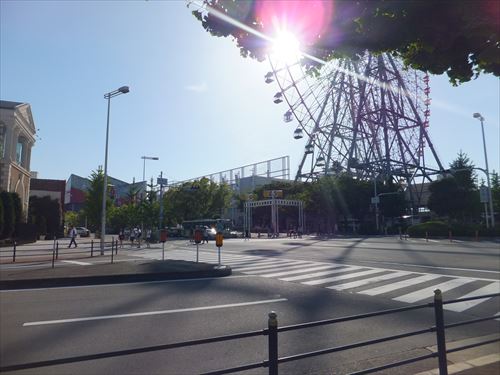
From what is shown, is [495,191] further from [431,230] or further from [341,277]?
[341,277]

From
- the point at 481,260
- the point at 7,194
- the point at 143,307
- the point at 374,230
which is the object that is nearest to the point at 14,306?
the point at 143,307

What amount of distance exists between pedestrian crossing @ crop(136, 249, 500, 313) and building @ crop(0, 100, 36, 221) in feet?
103

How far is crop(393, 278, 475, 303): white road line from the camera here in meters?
10.7

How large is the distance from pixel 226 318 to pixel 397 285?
6623mm

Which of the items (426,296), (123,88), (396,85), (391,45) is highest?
(396,85)

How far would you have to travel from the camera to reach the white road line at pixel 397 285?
11.8 m

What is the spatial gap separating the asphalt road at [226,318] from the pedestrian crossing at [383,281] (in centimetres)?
4

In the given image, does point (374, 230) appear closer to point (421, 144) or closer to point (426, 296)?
point (421, 144)

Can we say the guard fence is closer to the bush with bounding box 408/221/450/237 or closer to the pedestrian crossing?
the pedestrian crossing

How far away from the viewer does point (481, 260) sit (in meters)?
20.3

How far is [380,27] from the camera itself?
5.72 metres

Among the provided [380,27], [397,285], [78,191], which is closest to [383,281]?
[397,285]

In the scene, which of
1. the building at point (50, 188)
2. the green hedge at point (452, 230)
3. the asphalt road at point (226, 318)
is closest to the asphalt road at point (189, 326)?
the asphalt road at point (226, 318)

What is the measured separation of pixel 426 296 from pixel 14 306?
10.0 m
